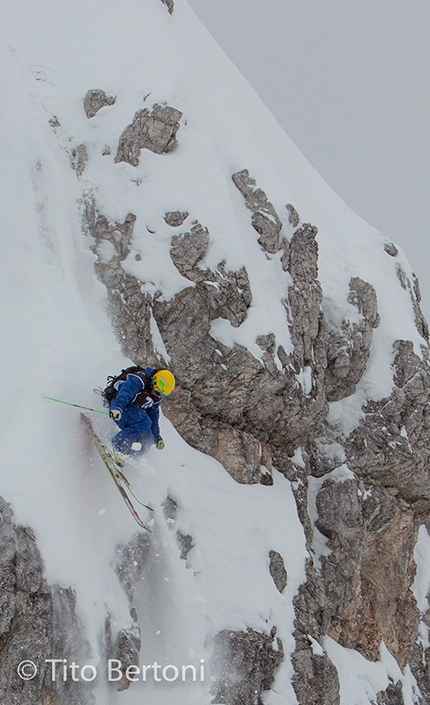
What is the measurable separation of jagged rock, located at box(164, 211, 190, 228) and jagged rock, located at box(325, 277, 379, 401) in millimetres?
6107

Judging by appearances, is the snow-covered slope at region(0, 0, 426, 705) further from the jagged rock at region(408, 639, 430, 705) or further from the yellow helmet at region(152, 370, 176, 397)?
the yellow helmet at region(152, 370, 176, 397)

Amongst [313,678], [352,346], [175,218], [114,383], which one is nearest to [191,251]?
[175,218]

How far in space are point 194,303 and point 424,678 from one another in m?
15.2

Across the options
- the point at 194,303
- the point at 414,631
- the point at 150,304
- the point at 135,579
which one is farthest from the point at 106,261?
the point at 414,631

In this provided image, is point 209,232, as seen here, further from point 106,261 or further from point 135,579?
point 135,579

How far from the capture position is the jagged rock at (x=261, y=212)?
16.5 m

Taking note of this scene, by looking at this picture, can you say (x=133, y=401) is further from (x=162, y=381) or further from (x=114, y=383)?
(x=162, y=381)

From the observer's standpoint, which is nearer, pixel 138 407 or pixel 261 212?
pixel 138 407

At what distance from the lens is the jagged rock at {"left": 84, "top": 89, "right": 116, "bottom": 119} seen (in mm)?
16094

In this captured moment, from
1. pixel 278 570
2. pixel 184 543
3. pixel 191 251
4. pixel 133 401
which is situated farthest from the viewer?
pixel 191 251

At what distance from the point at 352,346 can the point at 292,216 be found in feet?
14.4

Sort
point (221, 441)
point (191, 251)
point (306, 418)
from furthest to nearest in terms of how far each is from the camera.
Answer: point (306, 418)
point (221, 441)
point (191, 251)

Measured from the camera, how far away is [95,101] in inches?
637

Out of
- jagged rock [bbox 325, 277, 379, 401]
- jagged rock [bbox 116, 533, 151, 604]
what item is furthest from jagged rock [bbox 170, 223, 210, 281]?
jagged rock [bbox 116, 533, 151, 604]
